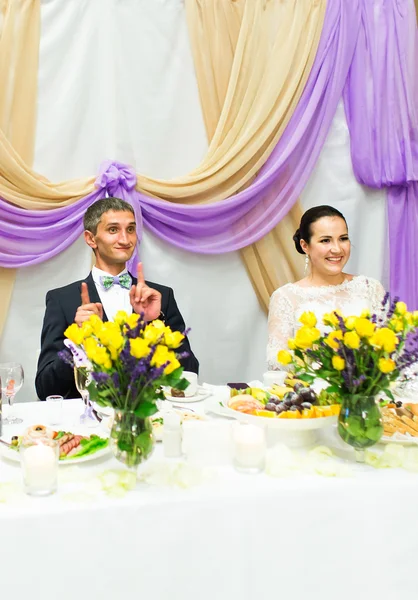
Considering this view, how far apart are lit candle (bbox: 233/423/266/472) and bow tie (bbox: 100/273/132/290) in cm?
140

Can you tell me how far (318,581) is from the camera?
46.8 inches

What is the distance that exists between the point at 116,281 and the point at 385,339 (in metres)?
1.59

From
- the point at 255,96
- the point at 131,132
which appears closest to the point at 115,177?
the point at 131,132

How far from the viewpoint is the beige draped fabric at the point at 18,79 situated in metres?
2.86

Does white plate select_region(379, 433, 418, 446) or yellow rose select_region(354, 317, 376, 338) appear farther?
white plate select_region(379, 433, 418, 446)

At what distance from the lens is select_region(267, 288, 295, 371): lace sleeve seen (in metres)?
2.68

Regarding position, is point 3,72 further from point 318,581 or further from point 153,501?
point 318,581

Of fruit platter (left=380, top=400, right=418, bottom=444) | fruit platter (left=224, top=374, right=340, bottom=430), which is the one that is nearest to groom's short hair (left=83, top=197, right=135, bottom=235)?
fruit platter (left=224, top=374, right=340, bottom=430)

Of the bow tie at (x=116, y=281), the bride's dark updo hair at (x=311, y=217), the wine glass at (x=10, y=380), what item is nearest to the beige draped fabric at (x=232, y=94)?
the bride's dark updo hair at (x=311, y=217)

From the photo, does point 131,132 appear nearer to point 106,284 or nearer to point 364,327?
point 106,284

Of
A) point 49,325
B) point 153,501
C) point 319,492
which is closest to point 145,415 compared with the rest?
point 153,501

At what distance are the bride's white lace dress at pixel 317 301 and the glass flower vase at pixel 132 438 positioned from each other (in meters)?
1.54

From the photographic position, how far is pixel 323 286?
2869 millimetres

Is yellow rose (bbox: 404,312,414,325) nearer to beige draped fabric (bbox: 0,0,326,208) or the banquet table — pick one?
the banquet table
